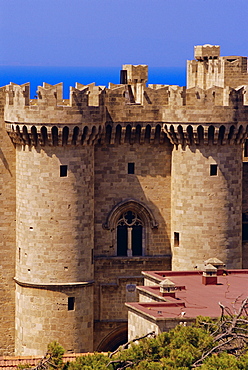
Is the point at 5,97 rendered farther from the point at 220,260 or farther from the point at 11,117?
the point at 220,260

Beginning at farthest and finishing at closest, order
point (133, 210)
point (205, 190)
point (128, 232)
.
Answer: point (128, 232) < point (133, 210) < point (205, 190)

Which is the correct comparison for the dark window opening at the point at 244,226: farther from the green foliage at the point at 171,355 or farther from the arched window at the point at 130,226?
the green foliage at the point at 171,355

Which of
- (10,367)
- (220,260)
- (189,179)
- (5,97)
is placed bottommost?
(10,367)

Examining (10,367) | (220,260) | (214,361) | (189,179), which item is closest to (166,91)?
(189,179)

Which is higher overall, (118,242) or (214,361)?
(118,242)

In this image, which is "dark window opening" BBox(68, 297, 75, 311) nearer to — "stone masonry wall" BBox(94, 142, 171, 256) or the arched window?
"stone masonry wall" BBox(94, 142, 171, 256)

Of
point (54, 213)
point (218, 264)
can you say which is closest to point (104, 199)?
point (54, 213)

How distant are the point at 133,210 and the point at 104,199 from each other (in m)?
1.65

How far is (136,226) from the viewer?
6588 cm

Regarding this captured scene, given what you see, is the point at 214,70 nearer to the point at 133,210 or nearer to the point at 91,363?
the point at 133,210

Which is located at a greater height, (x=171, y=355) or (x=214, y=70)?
(x=214, y=70)

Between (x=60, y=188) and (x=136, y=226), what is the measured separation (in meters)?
5.33

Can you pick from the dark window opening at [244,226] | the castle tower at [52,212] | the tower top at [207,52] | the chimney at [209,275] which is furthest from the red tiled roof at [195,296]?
the tower top at [207,52]

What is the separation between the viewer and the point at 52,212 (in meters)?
62.6
